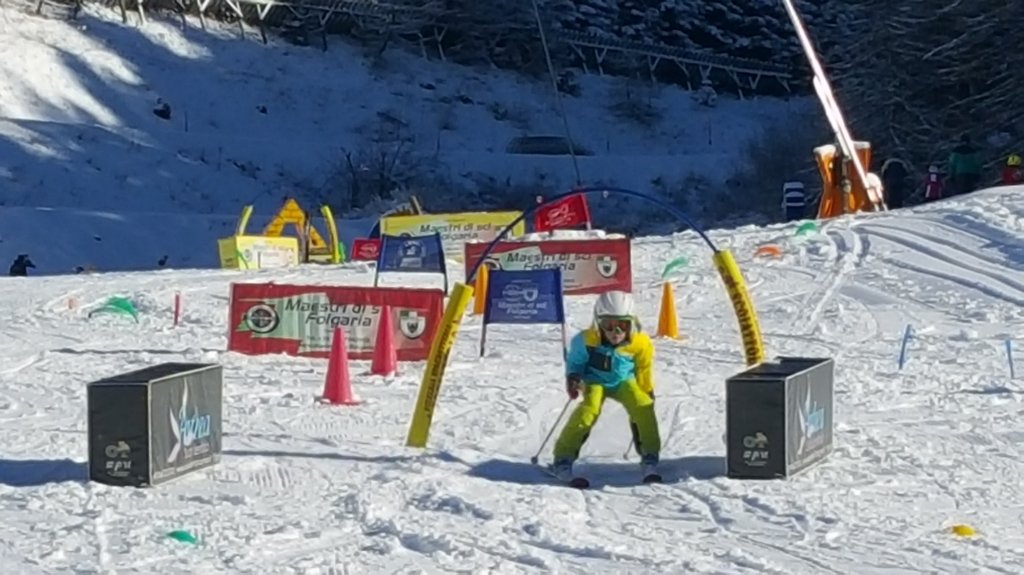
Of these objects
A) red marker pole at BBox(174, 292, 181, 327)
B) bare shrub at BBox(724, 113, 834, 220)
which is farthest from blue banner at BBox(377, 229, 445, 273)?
bare shrub at BBox(724, 113, 834, 220)

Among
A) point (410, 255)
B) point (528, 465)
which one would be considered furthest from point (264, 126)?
point (528, 465)

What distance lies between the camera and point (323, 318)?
16969 mm

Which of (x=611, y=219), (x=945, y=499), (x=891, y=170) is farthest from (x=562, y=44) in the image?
(x=945, y=499)

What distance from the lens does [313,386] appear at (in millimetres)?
15367

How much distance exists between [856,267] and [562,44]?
118 ft

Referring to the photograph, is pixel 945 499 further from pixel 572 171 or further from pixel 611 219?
pixel 572 171

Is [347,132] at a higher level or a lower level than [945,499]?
higher

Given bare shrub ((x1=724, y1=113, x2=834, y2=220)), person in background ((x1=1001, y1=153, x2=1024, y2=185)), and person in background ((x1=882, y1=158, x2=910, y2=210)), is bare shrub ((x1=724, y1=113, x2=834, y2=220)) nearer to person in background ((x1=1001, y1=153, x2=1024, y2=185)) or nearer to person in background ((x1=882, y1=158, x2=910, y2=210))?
person in background ((x1=882, y1=158, x2=910, y2=210))

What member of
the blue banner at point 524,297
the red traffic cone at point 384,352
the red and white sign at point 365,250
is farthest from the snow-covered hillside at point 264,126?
the red traffic cone at point 384,352

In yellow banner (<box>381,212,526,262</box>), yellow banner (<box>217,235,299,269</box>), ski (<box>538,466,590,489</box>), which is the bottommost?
ski (<box>538,466,590,489</box>)

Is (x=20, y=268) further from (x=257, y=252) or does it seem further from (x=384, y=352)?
(x=384, y=352)

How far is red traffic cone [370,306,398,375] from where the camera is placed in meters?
16.0

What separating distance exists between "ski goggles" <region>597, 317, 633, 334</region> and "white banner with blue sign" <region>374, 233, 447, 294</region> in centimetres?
1001

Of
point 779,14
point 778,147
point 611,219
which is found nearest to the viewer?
point 611,219
